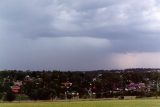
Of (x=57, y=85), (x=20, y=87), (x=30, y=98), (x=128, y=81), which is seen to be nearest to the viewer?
(x=30, y=98)

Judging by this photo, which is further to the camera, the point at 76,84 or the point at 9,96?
the point at 76,84

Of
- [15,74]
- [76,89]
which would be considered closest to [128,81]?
[76,89]

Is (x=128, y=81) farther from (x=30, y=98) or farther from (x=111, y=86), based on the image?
(x=30, y=98)

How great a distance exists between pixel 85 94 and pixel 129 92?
7462 millimetres

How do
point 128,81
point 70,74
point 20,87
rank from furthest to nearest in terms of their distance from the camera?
point 70,74 → point 128,81 → point 20,87

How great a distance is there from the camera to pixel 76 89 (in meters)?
74.2

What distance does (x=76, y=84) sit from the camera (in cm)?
7600

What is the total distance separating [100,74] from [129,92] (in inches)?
547

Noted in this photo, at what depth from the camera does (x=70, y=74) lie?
84688 mm

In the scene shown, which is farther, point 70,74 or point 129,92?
point 70,74

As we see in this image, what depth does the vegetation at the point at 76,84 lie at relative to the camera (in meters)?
66.6

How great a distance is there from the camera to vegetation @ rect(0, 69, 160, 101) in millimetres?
66562

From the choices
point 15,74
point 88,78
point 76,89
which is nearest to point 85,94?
point 76,89

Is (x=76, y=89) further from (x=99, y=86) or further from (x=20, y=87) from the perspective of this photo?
(x=20, y=87)
